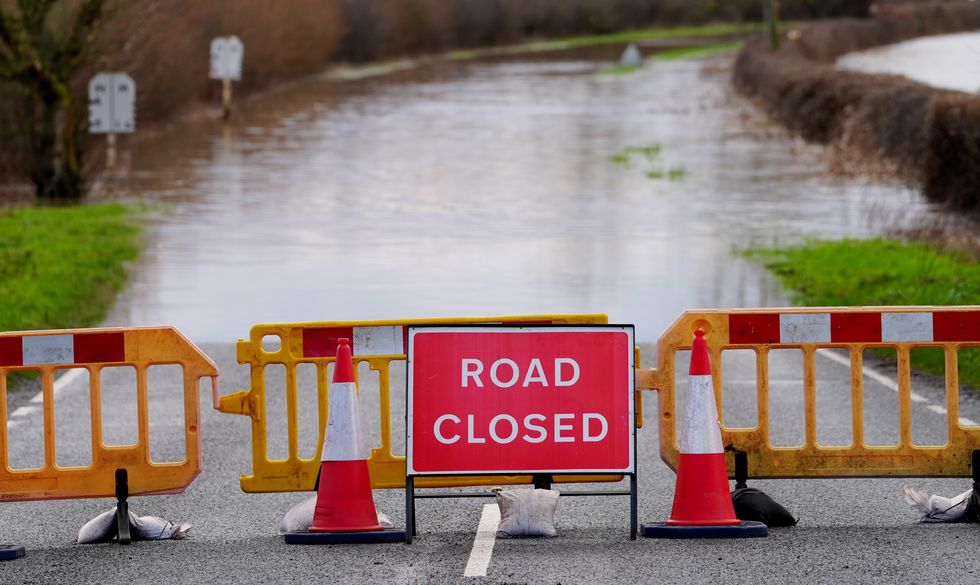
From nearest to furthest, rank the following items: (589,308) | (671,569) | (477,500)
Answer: (671,569) → (477,500) → (589,308)

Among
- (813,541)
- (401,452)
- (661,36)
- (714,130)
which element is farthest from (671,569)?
(661,36)

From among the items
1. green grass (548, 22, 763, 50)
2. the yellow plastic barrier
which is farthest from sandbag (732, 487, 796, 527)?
green grass (548, 22, 763, 50)

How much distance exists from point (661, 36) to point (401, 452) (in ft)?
319

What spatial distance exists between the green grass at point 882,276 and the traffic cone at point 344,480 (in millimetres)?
6063

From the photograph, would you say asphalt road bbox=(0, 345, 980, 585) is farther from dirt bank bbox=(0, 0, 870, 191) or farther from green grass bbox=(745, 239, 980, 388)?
dirt bank bbox=(0, 0, 870, 191)

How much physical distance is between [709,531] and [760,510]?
390 millimetres

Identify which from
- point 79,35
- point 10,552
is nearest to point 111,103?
point 79,35

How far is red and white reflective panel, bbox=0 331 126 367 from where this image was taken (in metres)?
8.30

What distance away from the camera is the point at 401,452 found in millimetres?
10453

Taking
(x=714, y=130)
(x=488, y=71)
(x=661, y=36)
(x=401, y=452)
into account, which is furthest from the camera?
(x=661, y=36)

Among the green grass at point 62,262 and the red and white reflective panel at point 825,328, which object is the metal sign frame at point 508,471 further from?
the green grass at point 62,262

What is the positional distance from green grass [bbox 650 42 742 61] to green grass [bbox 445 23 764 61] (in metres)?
5.22

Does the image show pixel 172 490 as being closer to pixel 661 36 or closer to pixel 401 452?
pixel 401 452

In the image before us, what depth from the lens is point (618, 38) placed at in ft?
330
